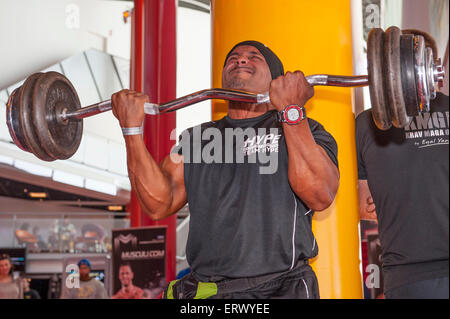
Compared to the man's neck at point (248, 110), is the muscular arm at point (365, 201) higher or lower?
lower

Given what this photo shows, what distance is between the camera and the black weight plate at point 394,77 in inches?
53.0

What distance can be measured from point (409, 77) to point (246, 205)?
546mm

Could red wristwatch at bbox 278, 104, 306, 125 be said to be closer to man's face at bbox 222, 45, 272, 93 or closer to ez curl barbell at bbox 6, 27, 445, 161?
ez curl barbell at bbox 6, 27, 445, 161

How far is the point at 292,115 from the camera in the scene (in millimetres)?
1438

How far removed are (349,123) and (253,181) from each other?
72 cm

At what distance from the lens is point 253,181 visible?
1.49 metres

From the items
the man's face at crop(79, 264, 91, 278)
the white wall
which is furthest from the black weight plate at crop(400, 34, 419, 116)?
the white wall

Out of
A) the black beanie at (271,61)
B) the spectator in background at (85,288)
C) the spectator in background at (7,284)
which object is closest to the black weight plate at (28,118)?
the black beanie at (271,61)

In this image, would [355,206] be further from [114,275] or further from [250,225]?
[114,275]

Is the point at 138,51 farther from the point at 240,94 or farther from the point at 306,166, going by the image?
the point at 306,166

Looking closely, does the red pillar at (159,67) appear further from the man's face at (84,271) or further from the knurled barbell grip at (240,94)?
the knurled barbell grip at (240,94)

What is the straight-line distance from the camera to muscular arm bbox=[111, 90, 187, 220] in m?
1.65

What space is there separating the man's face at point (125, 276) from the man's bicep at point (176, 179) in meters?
3.58
